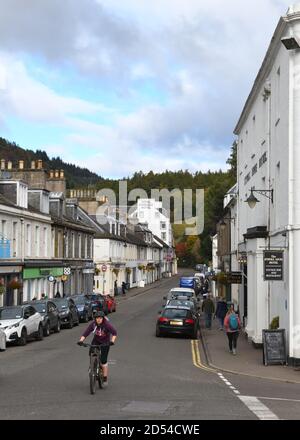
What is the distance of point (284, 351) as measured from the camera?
19.5 metres

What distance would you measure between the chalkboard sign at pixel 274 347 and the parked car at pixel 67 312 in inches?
597

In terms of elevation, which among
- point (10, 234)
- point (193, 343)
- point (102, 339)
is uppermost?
point (10, 234)

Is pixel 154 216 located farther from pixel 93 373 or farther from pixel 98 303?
pixel 93 373

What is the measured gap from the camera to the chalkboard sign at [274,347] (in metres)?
19.3

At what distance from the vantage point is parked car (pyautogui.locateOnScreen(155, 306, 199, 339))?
28188 mm

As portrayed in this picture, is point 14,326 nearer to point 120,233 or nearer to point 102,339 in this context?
point 102,339

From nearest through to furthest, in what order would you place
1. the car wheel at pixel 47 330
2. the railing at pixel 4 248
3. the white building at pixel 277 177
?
the white building at pixel 277 177, the car wheel at pixel 47 330, the railing at pixel 4 248

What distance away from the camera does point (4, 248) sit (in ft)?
120

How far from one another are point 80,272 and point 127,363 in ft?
125

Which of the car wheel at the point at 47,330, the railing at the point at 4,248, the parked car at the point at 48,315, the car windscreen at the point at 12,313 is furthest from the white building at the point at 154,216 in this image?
the car windscreen at the point at 12,313

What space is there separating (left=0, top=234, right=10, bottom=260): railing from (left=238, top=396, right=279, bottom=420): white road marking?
25054 mm

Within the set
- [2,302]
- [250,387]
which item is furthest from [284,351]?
[2,302]

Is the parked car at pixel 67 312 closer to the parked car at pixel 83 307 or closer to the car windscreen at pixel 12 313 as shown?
the parked car at pixel 83 307

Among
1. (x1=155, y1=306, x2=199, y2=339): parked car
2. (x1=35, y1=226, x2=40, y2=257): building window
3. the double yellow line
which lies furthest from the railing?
the double yellow line
